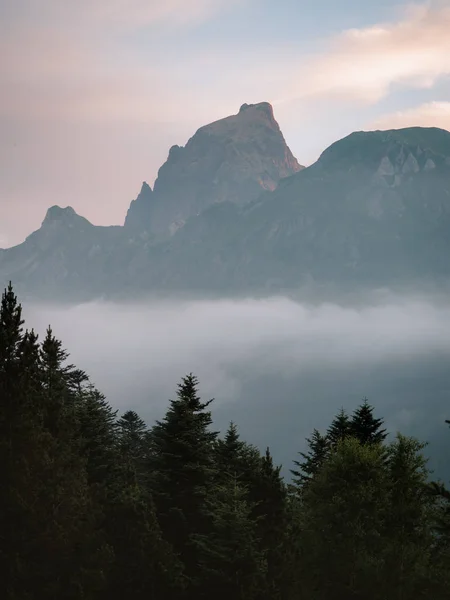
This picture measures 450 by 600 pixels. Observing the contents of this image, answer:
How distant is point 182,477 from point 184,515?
2.02 m

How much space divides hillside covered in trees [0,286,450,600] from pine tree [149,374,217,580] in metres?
0.08

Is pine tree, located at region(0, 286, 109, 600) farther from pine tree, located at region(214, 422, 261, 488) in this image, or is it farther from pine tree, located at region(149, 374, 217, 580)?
pine tree, located at region(214, 422, 261, 488)

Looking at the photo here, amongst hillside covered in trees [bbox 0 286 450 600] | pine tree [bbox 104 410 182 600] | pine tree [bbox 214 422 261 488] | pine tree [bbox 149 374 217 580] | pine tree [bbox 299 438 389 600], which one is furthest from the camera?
pine tree [bbox 214 422 261 488]

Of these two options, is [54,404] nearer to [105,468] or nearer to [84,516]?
[84,516]

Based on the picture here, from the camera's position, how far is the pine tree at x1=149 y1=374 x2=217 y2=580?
39.0m

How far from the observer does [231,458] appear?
144 feet

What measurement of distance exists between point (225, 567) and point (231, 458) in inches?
408

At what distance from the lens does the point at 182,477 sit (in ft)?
132

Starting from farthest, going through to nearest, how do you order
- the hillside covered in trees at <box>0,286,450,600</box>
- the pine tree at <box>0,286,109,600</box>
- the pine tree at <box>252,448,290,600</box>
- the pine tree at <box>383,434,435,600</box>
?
the pine tree at <box>252,448,290,600</box> → the pine tree at <box>383,434,435,600</box> → the hillside covered in trees at <box>0,286,450,600</box> → the pine tree at <box>0,286,109,600</box>

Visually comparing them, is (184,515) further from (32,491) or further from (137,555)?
(32,491)

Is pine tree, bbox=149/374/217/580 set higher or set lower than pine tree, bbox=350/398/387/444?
lower

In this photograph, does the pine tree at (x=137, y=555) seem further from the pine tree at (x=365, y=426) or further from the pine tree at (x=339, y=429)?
the pine tree at (x=339, y=429)

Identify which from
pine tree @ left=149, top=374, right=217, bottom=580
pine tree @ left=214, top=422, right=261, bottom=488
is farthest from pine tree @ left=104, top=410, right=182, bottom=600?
pine tree @ left=214, top=422, right=261, bottom=488

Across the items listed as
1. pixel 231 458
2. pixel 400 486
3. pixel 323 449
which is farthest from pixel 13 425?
pixel 323 449
